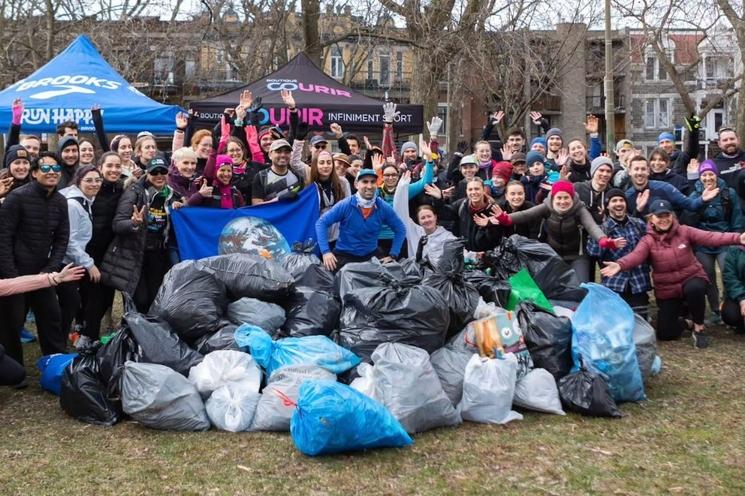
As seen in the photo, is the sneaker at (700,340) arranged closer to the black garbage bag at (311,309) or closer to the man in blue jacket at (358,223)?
the man in blue jacket at (358,223)

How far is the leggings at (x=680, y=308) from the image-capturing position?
20.9ft

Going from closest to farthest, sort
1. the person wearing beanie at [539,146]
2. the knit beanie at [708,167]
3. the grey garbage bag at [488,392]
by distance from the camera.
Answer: the grey garbage bag at [488,392] < the knit beanie at [708,167] < the person wearing beanie at [539,146]

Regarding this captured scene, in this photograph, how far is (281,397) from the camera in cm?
430

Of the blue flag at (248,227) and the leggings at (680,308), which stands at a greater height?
the blue flag at (248,227)

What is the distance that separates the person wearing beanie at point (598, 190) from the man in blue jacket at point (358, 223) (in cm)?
187

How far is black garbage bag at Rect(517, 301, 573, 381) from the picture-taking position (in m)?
4.91

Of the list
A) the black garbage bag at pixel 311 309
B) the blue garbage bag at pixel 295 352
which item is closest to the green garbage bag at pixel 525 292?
the black garbage bag at pixel 311 309

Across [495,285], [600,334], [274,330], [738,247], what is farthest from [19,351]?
[738,247]

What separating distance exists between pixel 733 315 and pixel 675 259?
0.88 meters

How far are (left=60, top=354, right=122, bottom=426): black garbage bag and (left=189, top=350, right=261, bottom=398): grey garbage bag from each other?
514 mm

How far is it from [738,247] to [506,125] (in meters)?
18.1

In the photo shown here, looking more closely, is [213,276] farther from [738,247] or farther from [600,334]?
[738,247]

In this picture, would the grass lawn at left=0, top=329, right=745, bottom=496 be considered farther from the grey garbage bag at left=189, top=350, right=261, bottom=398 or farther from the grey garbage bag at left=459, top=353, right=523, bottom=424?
the grey garbage bag at left=189, top=350, right=261, bottom=398

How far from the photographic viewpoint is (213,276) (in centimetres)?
519
